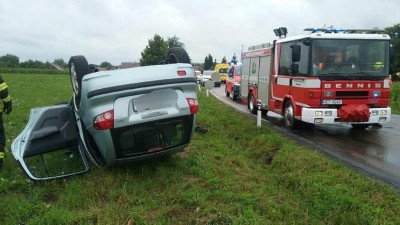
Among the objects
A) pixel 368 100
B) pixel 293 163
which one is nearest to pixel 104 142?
pixel 293 163

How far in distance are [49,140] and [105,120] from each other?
1459mm

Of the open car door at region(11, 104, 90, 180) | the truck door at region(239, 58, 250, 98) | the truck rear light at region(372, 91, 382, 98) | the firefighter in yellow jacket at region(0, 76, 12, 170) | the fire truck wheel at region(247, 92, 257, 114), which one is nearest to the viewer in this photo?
the open car door at region(11, 104, 90, 180)

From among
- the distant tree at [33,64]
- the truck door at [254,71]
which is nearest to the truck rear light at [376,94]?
the truck door at [254,71]

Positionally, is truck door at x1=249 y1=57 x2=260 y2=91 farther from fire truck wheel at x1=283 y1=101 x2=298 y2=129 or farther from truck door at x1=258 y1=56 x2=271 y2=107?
fire truck wheel at x1=283 y1=101 x2=298 y2=129

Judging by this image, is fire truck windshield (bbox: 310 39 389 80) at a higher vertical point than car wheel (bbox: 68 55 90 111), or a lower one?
higher

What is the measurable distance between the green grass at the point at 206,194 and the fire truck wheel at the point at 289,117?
3499 mm

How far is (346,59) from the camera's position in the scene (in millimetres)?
9633

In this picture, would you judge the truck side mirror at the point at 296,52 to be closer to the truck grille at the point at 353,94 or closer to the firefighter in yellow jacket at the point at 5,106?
the truck grille at the point at 353,94

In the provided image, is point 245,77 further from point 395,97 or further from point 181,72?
point 181,72

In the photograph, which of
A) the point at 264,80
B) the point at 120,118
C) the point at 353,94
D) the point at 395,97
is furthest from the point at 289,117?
the point at 395,97

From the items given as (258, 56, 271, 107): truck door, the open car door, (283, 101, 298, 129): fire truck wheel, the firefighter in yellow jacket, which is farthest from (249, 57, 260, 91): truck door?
the firefighter in yellow jacket

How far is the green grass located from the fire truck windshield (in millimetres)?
3188

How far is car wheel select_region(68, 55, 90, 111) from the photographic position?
548 centimetres

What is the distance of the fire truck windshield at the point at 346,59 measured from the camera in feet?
31.4
